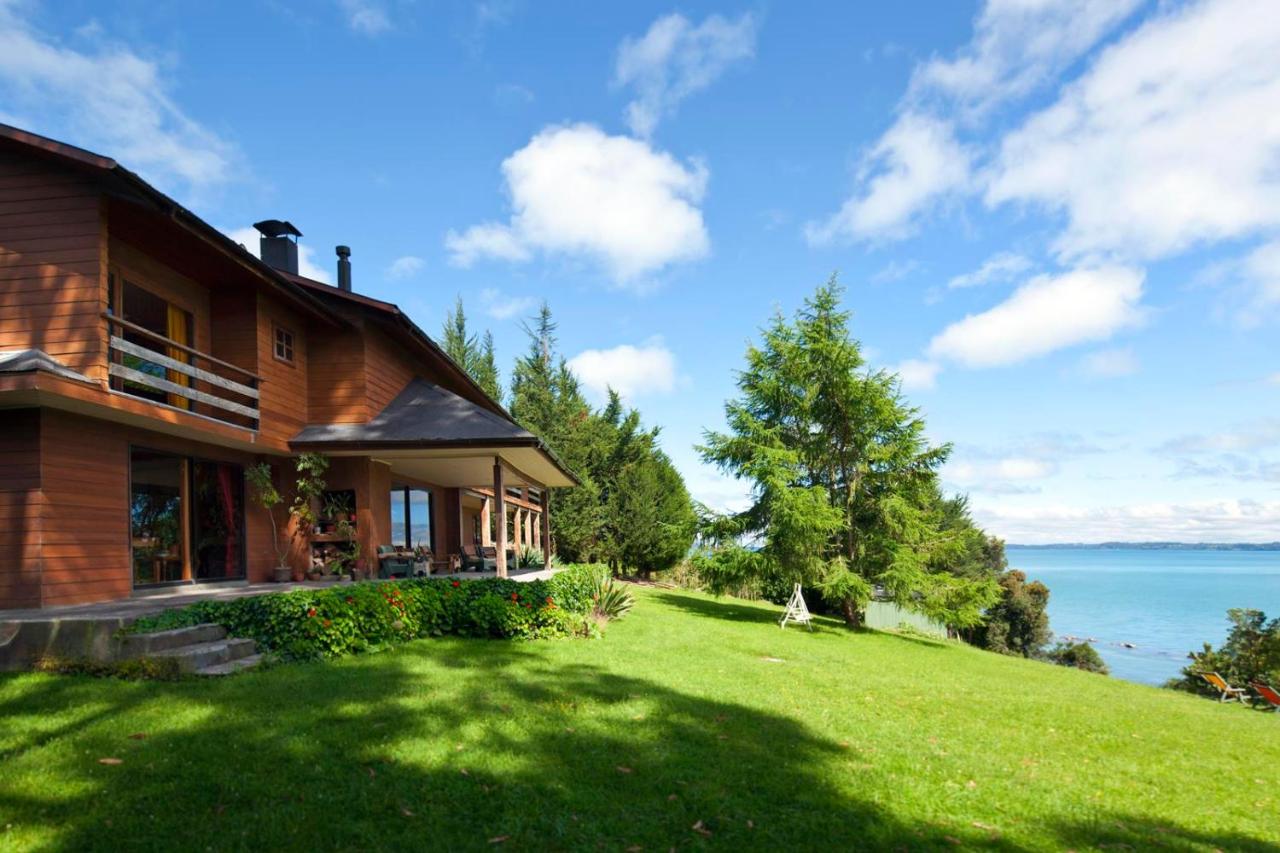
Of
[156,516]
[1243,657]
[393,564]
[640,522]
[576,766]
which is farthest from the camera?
[640,522]

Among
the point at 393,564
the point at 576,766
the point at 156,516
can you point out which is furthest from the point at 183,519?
the point at 576,766

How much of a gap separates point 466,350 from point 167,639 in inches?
1291

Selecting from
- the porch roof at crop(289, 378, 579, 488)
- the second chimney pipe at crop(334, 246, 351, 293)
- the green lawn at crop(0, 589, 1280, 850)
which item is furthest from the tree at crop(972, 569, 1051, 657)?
the second chimney pipe at crop(334, 246, 351, 293)

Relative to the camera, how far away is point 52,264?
945cm

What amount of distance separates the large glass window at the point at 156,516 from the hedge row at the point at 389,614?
11.4ft

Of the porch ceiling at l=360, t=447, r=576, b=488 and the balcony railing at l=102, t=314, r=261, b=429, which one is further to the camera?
the porch ceiling at l=360, t=447, r=576, b=488

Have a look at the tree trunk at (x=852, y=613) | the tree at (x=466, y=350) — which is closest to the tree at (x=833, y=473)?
the tree trunk at (x=852, y=613)

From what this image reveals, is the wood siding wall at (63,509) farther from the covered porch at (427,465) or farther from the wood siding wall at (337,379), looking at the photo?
the wood siding wall at (337,379)

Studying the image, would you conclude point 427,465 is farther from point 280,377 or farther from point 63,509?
point 63,509

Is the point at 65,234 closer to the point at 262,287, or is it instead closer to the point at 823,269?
the point at 262,287

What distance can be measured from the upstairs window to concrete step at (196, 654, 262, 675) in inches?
304

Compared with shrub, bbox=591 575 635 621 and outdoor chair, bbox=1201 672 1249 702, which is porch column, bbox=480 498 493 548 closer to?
shrub, bbox=591 575 635 621

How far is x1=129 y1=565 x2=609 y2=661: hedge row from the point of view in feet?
26.6

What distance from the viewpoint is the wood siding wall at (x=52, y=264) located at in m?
9.30
